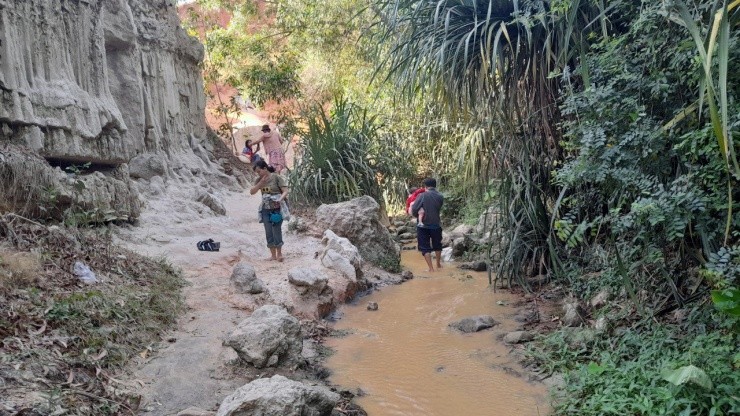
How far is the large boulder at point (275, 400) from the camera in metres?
2.92

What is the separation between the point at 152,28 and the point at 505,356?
906 centimetres

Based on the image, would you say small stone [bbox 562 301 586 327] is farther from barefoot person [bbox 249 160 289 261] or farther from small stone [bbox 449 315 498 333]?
barefoot person [bbox 249 160 289 261]

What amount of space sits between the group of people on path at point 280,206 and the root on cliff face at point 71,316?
1.59 m

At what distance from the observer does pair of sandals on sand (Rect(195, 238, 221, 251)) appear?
21.7 feet

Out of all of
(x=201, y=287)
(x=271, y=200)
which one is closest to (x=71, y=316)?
(x=201, y=287)

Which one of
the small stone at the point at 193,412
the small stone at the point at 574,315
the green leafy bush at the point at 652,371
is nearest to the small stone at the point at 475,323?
the small stone at the point at 574,315

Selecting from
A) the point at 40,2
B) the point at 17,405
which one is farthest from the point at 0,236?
the point at 40,2

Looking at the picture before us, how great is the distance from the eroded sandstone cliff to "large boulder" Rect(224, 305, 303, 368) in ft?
8.34

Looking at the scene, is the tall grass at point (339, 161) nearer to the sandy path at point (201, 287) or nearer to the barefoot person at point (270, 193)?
the sandy path at point (201, 287)

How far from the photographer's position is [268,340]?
3.99m

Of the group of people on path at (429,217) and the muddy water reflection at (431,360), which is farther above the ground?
the group of people on path at (429,217)

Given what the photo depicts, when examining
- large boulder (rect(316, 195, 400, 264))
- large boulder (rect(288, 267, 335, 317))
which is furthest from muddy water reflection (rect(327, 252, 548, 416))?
large boulder (rect(316, 195, 400, 264))

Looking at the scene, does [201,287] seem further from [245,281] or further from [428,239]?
[428,239]

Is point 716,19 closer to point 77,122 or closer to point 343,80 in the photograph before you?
point 77,122
